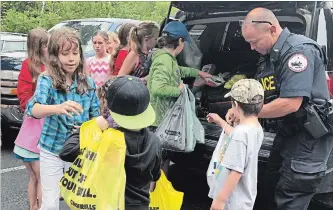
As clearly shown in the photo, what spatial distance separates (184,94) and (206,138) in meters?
0.47

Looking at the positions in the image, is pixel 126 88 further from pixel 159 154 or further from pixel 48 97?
pixel 48 97

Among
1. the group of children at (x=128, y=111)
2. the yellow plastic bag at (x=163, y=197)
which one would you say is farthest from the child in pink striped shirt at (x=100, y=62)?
the yellow plastic bag at (x=163, y=197)

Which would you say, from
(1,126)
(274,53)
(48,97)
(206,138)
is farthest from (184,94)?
(1,126)

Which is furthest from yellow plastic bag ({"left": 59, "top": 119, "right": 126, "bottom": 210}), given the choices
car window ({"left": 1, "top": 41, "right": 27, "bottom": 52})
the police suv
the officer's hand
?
car window ({"left": 1, "top": 41, "right": 27, "bottom": 52})

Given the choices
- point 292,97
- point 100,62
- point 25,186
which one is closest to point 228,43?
point 100,62

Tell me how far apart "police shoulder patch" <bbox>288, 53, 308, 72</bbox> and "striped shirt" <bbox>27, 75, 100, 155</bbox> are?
1325 mm

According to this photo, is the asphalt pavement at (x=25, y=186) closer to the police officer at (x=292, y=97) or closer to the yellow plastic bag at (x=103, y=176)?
the police officer at (x=292, y=97)

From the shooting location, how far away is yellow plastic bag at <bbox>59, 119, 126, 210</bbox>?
2.00m

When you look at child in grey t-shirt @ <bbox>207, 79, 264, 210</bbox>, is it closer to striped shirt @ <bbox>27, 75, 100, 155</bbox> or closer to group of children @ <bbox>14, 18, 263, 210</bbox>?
group of children @ <bbox>14, 18, 263, 210</bbox>

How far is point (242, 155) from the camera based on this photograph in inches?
95.7

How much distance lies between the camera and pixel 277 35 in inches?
112

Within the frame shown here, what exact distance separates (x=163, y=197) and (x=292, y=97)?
110 cm

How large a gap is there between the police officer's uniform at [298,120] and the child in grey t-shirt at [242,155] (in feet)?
0.93

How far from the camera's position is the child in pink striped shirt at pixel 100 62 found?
188 inches
